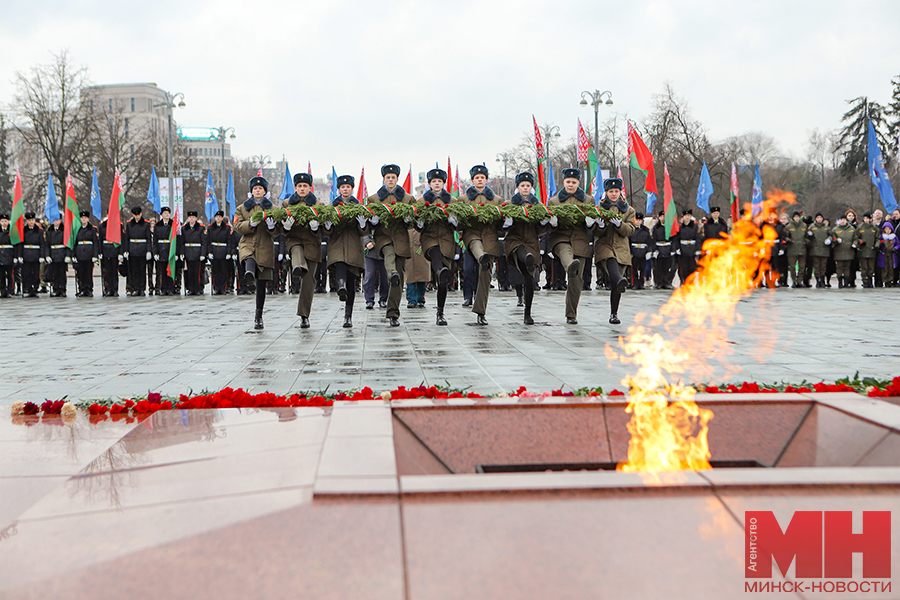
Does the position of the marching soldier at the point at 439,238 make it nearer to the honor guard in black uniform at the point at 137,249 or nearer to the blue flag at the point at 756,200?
the honor guard in black uniform at the point at 137,249

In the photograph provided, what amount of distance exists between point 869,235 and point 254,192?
53.4ft

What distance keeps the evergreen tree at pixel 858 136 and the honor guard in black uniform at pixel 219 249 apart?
4396 cm

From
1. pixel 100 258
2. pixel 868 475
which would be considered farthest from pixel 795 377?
pixel 100 258

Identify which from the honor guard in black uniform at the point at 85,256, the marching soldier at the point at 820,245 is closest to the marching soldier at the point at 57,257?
the honor guard in black uniform at the point at 85,256

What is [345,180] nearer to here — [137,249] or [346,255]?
[346,255]

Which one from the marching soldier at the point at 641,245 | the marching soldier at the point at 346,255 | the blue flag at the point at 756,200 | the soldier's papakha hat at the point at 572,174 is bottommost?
the marching soldier at the point at 346,255

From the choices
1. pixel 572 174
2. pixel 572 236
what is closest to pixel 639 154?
pixel 572 174

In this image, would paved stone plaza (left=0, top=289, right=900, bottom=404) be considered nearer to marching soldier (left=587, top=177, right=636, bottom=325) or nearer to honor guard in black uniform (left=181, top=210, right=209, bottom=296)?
marching soldier (left=587, top=177, right=636, bottom=325)

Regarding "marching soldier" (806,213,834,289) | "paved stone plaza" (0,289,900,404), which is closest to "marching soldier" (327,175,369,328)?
"paved stone plaza" (0,289,900,404)

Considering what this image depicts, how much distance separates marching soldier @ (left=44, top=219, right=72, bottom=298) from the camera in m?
18.8

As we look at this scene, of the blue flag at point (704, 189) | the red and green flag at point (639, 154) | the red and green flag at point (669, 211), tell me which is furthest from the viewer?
the blue flag at point (704, 189)

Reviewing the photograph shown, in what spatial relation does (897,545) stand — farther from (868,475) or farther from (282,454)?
(282,454)

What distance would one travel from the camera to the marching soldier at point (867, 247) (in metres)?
19.0

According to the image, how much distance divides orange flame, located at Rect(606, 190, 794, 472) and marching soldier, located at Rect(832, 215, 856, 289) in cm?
161
